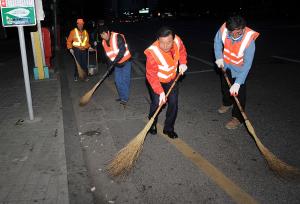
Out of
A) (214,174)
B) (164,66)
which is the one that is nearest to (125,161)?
(214,174)

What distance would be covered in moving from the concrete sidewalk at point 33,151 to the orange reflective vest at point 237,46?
2999 millimetres

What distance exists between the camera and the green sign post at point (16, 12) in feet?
17.4

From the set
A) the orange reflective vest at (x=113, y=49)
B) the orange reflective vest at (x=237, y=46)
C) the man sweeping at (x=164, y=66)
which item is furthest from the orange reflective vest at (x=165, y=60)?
the orange reflective vest at (x=113, y=49)

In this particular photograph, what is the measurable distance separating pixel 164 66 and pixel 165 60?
0.33 feet

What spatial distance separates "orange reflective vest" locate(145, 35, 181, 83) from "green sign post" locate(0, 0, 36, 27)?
2.38 meters

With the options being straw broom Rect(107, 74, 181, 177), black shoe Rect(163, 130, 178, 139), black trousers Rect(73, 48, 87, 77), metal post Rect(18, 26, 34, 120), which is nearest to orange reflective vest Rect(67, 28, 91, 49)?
Result: black trousers Rect(73, 48, 87, 77)

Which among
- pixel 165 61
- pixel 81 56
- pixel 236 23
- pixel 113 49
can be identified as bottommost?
pixel 81 56

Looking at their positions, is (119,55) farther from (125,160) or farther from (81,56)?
(81,56)

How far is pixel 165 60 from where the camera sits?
452 centimetres

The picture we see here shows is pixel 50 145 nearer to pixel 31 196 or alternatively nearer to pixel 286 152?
pixel 31 196

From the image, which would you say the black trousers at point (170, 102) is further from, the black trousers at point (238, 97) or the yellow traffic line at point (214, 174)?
the black trousers at point (238, 97)

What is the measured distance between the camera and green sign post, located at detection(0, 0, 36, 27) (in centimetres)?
530

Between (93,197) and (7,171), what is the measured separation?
131 cm

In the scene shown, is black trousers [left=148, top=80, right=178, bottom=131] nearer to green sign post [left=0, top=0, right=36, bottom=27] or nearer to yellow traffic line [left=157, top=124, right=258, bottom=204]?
yellow traffic line [left=157, top=124, right=258, bottom=204]
